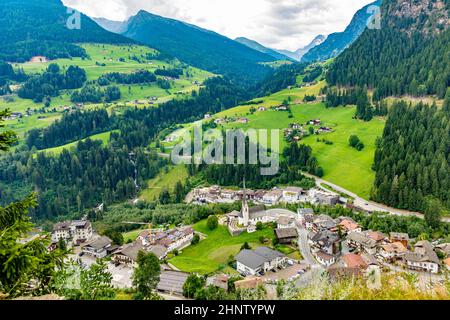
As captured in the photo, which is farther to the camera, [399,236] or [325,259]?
[399,236]

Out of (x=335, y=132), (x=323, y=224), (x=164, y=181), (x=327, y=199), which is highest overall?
(x=335, y=132)

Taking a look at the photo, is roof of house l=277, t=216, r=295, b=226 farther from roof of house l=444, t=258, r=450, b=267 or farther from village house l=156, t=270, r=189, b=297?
roof of house l=444, t=258, r=450, b=267

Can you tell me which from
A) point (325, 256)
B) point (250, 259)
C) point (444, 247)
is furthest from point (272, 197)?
point (444, 247)

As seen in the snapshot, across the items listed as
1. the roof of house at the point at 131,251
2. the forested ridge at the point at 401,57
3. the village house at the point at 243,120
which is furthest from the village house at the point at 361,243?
the village house at the point at 243,120

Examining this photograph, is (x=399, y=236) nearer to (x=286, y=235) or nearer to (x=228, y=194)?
(x=286, y=235)

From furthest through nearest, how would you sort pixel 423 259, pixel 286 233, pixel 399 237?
pixel 286 233, pixel 399 237, pixel 423 259

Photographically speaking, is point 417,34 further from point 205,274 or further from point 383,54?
point 205,274

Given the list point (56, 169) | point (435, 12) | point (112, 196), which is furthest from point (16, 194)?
point (435, 12)

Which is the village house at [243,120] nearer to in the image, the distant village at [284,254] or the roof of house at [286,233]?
the distant village at [284,254]
